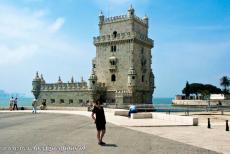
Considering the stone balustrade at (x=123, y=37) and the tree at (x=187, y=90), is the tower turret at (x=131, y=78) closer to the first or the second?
the stone balustrade at (x=123, y=37)

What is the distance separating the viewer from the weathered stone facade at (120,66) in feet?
181

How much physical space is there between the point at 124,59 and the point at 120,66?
1477 millimetres

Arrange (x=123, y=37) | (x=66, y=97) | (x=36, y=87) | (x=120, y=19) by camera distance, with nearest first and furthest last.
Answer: (x=123, y=37) < (x=120, y=19) < (x=66, y=97) < (x=36, y=87)

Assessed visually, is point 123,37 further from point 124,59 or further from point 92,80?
point 92,80

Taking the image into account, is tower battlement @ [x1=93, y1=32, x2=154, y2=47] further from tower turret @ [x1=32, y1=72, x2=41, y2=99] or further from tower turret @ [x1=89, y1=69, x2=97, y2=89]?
tower turret @ [x1=32, y1=72, x2=41, y2=99]

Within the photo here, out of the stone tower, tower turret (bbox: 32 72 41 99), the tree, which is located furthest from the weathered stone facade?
the tree

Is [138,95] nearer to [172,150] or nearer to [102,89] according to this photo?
[102,89]

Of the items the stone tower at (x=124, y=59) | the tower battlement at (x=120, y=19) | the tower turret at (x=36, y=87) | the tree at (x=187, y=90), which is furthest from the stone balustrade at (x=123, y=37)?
the tree at (x=187, y=90)

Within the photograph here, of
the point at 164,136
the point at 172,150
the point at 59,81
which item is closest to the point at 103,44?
the point at 59,81

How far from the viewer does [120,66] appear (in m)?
56.5

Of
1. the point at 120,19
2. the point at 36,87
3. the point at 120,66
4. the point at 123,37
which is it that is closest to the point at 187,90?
the point at 120,66

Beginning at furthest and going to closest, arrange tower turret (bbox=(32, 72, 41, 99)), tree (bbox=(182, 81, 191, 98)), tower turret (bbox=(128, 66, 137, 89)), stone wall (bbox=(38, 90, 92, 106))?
1. tree (bbox=(182, 81, 191, 98))
2. tower turret (bbox=(32, 72, 41, 99))
3. stone wall (bbox=(38, 90, 92, 106))
4. tower turret (bbox=(128, 66, 137, 89))

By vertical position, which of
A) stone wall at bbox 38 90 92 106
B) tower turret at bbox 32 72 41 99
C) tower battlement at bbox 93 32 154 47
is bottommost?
stone wall at bbox 38 90 92 106

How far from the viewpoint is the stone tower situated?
54.9m
